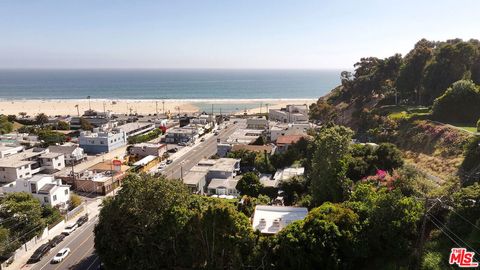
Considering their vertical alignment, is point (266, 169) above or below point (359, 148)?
below

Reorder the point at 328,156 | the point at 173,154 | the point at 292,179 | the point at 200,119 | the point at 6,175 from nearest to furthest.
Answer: the point at 328,156, the point at 292,179, the point at 6,175, the point at 173,154, the point at 200,119

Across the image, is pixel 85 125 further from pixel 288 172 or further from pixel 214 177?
pixel 288 172

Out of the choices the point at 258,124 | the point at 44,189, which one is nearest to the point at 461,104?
the point at 258,124

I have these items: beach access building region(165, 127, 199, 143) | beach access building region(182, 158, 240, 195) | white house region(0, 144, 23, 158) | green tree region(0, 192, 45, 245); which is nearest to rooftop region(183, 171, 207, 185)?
beach access building region(182, 158, 240, 195)

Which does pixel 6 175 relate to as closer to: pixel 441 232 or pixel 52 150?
pixel 52 150

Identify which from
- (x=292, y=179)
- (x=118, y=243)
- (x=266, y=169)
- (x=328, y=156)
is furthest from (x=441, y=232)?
(x=266, y=169)

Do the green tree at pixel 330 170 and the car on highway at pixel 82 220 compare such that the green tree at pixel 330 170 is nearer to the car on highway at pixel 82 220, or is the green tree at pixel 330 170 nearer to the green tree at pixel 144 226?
the green tree at pixel 144 226
